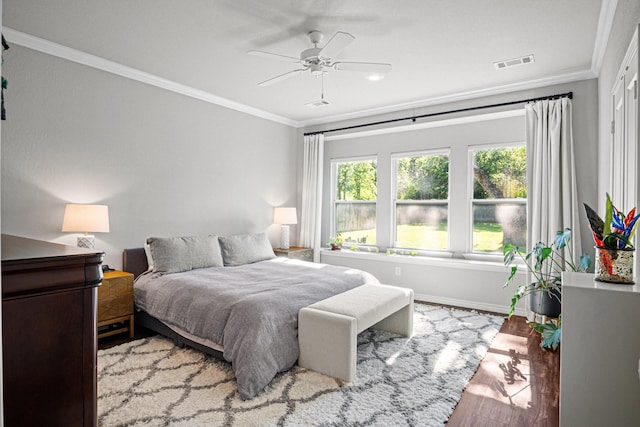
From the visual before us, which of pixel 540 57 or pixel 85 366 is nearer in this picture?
pixel 85 366

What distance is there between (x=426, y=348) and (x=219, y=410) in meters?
1.83

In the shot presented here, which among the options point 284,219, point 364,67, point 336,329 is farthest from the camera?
→ point 284,219

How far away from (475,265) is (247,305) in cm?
305

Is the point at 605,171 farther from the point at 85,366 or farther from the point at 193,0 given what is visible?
the point at 85,366

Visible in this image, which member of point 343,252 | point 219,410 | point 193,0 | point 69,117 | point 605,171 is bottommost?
point 219,410

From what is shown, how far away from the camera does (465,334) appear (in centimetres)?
363

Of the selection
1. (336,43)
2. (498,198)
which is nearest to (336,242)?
(498,198)

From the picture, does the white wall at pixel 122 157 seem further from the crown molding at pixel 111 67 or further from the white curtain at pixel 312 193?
the white curtain at pixel 312 193

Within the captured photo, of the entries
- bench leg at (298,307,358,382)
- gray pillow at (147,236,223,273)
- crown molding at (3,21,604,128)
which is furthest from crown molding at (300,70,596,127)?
bench leg at (298,307,358,382)

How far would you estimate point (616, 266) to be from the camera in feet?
5.66

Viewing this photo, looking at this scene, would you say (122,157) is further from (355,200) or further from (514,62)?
(514,62)

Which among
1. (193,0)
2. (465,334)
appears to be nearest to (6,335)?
(193,0)

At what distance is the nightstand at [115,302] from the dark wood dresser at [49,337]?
99.9 inches

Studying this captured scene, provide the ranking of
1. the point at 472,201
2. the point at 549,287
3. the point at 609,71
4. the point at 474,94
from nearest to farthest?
1. the point at 609,71
2. the point at 549,287
3. the point at 474,94
4. the point at 472,201
